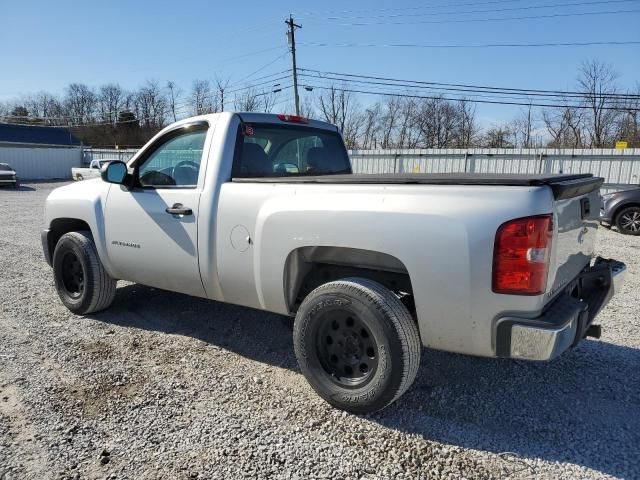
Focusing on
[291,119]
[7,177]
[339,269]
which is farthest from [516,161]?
[7,177]

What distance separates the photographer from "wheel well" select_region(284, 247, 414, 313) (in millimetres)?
2861

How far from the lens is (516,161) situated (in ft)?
65.3

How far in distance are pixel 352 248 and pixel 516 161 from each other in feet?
63.5

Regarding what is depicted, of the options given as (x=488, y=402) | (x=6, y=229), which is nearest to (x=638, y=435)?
(x=488, y=402)

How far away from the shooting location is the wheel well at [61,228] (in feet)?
15.2

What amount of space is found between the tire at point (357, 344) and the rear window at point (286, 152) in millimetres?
1307

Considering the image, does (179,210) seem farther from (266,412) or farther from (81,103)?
(81,103)

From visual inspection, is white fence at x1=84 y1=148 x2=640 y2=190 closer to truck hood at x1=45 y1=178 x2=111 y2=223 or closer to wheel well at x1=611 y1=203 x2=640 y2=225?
wheel well at x1=611 y1=203 x2=640 y2=225

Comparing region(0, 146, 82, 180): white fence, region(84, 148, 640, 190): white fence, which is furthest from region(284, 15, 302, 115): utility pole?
region(0, 146, 82, 180): white fence

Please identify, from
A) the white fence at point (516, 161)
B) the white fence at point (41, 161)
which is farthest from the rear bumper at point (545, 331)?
the white fence at point (41, 161)

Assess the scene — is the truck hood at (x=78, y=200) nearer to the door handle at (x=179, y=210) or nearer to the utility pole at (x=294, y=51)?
the door handle at (x=179, y=210)

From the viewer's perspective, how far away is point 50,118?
71812mm

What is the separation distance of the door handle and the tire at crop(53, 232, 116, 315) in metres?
1.26

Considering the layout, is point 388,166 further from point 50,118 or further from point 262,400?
point 50,118
